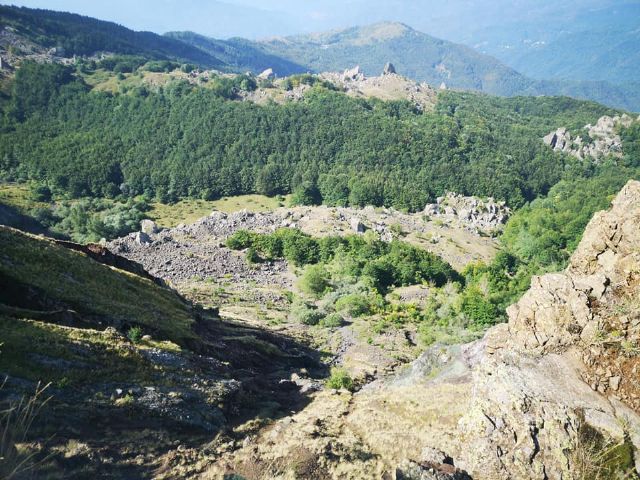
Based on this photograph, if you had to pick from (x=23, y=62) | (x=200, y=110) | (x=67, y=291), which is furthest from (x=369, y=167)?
(x=23, y=62)

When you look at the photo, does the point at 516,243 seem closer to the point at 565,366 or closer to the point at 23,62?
the point at 565,366

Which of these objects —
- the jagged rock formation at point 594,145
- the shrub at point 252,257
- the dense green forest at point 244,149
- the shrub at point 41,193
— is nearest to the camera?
the shrub at point 252,257

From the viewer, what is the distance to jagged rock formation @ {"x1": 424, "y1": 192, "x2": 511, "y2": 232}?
125950mm

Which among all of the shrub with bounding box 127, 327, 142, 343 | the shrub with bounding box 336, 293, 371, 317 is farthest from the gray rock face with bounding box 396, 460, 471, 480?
the shrub with bounding box 336, 293, 371, 317

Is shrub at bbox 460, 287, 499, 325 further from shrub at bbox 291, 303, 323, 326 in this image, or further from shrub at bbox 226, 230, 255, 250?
shrub at bbox 226, 230, 255, 250

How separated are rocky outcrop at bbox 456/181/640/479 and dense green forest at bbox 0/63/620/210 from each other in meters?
115

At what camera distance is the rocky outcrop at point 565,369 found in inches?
671

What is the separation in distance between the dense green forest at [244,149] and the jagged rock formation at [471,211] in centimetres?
674

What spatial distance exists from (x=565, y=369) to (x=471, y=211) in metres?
116

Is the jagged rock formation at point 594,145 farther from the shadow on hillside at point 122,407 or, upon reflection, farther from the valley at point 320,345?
the shadow on hillside at point 122,407

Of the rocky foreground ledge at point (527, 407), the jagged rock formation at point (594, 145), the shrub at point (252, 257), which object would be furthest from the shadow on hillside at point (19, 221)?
the jagged rock formation at point (594, 145)

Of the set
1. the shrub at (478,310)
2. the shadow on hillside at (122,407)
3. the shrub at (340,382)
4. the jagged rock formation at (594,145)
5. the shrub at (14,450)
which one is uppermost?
the jagged rock formation at (594,145)

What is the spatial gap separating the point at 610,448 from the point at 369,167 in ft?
486

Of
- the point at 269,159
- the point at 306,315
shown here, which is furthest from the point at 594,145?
the point at 306,315
